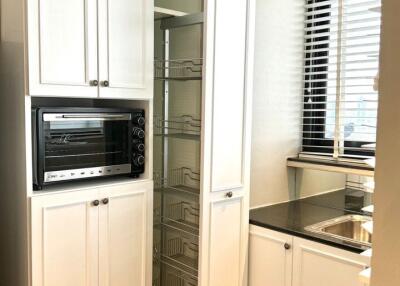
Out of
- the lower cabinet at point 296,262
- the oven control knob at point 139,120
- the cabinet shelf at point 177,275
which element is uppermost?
the oven control knob at point 139,120

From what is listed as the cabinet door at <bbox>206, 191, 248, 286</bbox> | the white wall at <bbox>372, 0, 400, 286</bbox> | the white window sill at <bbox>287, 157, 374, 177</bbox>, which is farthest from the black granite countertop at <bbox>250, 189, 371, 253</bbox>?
the white wall at <bbox>372, 0, 400, 286</bbox>

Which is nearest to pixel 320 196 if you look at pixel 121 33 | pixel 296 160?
pixel 296 160

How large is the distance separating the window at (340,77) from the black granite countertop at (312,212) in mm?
306

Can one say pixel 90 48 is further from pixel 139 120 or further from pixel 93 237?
pixel 93 237

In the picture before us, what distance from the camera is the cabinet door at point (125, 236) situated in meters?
2.11

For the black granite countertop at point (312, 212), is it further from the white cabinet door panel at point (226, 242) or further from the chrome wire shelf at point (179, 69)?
the chrome wire shelf at point (179, 69)

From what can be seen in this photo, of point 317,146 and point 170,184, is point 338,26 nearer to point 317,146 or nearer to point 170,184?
point 317,146

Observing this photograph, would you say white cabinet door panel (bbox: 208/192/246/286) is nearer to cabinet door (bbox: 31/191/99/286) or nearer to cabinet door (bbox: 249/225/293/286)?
cabinet door (bbox: 249/225/293/286)

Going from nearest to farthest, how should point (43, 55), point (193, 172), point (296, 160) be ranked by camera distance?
point (43, 55) < point (193, 172) < point (296, 160)

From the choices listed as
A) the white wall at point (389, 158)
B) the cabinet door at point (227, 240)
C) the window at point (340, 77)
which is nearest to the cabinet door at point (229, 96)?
the cabinet door at point (227, 240)

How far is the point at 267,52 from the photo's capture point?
269 cm

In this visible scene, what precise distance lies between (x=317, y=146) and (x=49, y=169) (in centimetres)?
178

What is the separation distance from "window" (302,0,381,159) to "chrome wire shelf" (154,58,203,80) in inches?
34.0

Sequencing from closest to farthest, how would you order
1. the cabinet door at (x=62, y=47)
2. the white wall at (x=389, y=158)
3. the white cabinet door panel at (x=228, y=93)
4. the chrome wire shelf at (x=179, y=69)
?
1. the white wall at (x=389, y=158)
2. the cabinet door at (x=62, y=47)
3. the white cabinet door panel at (x=228, y=93)
4. the chrome wire shelf at (x=179, y=69)
